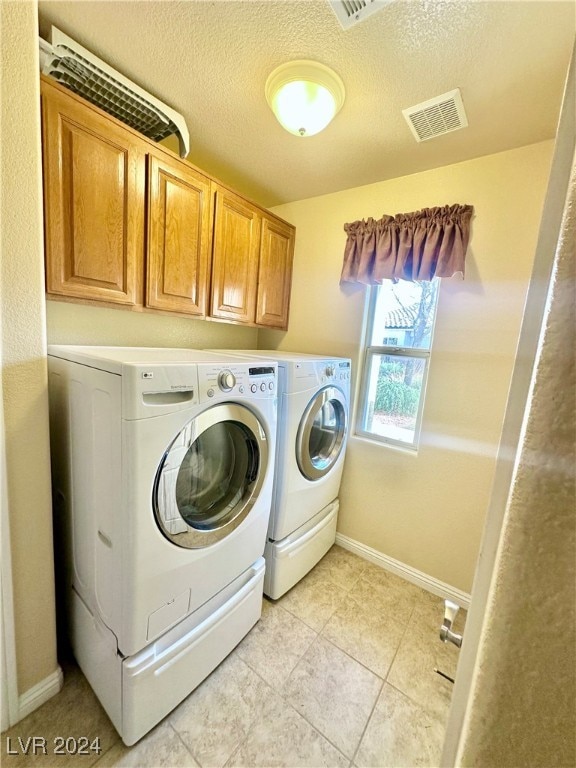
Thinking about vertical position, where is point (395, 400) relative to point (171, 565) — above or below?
above

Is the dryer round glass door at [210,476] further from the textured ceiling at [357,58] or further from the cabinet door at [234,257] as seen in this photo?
the textured ceiling at [357,58]

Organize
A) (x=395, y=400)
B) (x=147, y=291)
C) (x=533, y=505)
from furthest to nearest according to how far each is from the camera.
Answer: (x=395, y=400)
(x=147, y=291)
(x=533, y=505)

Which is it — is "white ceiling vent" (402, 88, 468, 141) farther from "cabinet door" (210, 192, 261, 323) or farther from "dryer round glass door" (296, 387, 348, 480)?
"dryer round glass door" (296, 387, 348, 480)

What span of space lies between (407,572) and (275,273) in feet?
7.23

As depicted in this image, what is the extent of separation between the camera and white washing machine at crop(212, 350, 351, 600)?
150 centimetres

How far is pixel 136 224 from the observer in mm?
1366

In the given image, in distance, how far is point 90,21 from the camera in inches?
41.0

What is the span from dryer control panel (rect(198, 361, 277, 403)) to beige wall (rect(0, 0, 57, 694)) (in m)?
0.59

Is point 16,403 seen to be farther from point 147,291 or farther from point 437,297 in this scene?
point 437,297

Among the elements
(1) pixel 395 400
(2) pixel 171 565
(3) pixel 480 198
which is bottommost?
(2) pixel 171 565

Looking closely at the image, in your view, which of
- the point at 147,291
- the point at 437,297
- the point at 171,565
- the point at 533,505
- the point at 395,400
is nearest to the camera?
the point at 533,505

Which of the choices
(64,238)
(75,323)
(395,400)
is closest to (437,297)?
(395,400)

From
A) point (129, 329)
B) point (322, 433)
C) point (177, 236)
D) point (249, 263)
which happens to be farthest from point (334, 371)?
point (129, 329)

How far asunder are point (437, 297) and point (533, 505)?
172 cm
